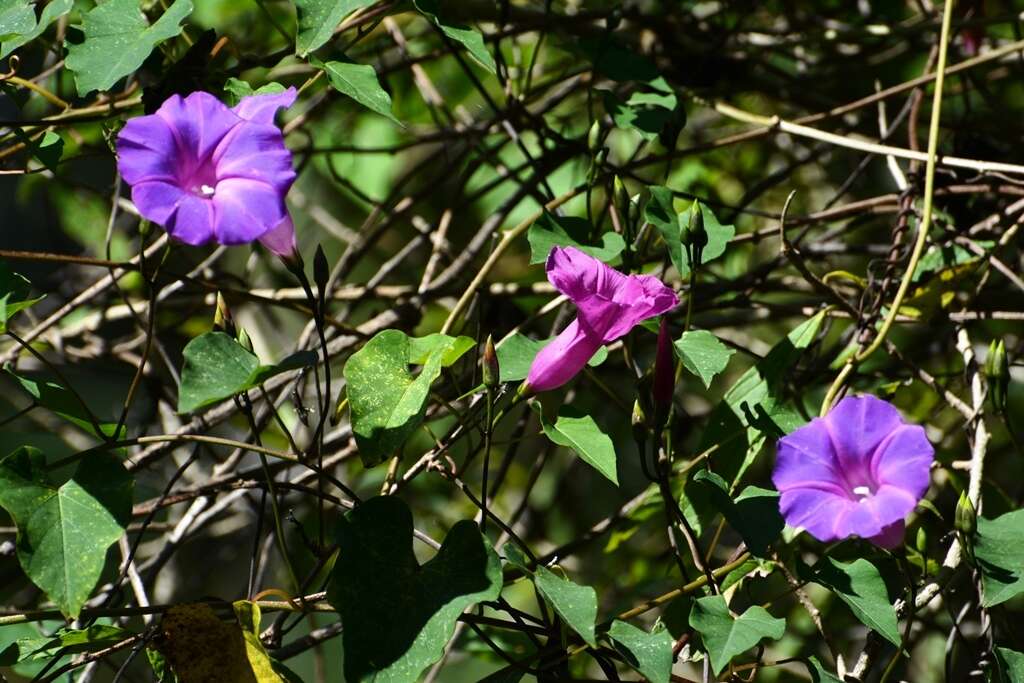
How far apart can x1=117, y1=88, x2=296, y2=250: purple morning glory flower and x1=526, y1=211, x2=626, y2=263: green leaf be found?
29cm

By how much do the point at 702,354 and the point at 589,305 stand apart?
0.50ft

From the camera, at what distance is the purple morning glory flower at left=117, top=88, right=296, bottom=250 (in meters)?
0.85

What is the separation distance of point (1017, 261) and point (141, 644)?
122 centimetres

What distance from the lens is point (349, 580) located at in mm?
884

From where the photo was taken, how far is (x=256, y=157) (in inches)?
35.4

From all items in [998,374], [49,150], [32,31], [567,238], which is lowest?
[998,374]

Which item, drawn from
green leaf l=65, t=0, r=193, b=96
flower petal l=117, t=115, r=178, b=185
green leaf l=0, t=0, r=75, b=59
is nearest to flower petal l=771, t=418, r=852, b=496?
flower petal l=117, t=115, r=178, b=185

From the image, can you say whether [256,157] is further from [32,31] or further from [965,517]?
[965,517]

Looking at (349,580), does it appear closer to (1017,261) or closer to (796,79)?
(1017,261)

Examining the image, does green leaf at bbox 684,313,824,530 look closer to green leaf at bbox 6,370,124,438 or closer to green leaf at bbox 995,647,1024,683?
green leaf at bbox 995,647,1024,683

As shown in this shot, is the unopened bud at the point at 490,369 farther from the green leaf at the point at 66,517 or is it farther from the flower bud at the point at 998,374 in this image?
the flower bud at the point at 998,374

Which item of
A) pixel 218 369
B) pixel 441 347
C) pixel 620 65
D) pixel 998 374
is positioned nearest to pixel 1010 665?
pixel 998 374

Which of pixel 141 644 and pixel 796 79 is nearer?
pixel 141 644

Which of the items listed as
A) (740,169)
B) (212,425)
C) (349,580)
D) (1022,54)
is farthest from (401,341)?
(740,169)
